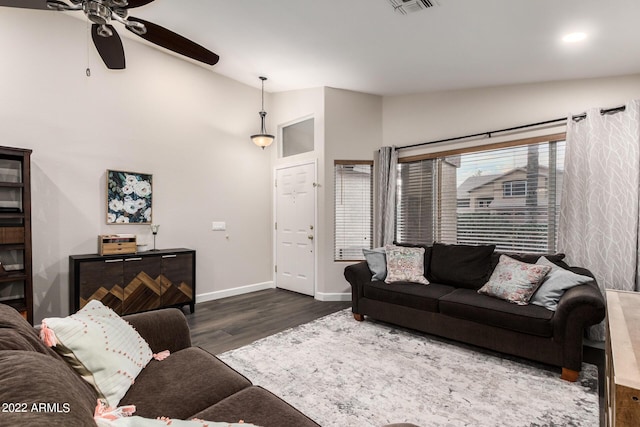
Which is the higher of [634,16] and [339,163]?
[634,16]

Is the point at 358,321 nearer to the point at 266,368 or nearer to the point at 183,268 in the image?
the point at 266,368

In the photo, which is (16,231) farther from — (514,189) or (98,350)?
(514,189)

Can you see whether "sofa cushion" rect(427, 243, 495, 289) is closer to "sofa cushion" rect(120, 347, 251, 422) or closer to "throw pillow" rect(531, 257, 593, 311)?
"throw pillow" rect(531, 257, 593, 311)

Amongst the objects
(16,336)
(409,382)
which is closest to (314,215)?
(409,382)

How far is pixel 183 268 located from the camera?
398 cm

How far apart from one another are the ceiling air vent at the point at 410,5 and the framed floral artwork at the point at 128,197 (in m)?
3.39

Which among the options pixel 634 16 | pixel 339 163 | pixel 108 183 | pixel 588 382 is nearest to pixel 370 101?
pixel 339 163

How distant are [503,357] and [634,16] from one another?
282cm

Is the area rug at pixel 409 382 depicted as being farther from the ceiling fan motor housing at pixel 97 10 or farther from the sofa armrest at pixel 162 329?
the ceiling fan motor housing at pixel 97 10

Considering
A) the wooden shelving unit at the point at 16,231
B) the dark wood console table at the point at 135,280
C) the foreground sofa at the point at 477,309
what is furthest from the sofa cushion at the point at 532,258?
the wooden shelving unit at the point at 16,231

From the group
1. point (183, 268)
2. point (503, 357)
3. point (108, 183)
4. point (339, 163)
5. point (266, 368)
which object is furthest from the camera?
point (339, 163)

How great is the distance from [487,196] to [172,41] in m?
3.79

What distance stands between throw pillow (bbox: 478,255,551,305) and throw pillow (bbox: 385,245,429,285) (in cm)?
73

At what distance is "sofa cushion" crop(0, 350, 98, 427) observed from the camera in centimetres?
57
